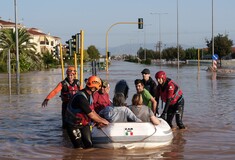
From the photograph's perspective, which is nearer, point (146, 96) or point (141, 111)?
point (141, 111)

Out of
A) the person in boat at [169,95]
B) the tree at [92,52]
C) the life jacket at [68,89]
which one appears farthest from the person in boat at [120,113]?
the tree at [92,52]

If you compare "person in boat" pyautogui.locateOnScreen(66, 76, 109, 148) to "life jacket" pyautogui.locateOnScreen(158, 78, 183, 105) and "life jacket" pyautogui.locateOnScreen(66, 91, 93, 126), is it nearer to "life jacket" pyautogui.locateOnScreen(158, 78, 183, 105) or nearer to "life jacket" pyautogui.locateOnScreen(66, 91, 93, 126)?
"life jacket" pyautogui.locateOnScreen(66, 91, 93, 126)

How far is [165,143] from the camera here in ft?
31.1

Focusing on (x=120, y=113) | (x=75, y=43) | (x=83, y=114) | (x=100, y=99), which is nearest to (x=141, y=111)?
(x=120, y=113)

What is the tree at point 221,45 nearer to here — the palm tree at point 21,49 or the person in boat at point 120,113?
the palm tree at point 21,49

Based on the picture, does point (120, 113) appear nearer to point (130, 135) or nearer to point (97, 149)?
point (130, 135)

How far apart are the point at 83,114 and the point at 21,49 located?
56.8 meters

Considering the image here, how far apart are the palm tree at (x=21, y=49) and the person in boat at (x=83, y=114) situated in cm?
5065

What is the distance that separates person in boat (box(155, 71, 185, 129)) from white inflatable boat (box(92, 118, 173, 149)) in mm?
1561

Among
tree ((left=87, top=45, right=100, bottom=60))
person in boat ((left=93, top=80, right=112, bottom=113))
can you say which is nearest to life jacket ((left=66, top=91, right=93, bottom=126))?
person in boat ((left=93, top=80, right=112, bottom=113))

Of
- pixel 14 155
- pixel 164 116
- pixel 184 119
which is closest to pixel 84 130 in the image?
pixel 14 155

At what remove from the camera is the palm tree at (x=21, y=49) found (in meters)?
60.8

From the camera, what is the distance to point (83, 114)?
8.41 m

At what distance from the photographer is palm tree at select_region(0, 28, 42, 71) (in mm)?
60844
